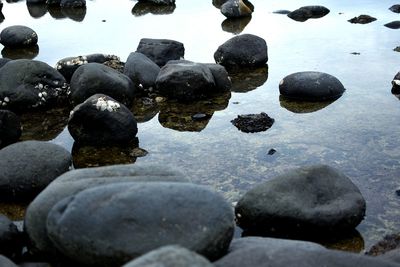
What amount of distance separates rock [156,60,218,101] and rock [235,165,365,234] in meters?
3.26

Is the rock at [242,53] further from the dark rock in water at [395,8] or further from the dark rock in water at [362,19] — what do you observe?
the dark rock in water at [395,8]

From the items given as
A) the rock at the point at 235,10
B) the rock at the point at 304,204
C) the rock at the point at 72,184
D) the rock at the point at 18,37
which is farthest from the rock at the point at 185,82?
the rock at the point at 235,10

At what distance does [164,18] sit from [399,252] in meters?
10.9

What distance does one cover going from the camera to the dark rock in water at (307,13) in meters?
12.9

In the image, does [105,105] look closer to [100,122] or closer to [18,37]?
[100,122]

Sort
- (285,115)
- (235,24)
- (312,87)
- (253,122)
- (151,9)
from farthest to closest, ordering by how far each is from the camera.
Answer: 1. (151,9)
2. (235,24)
3. (312,87)
4. (285,115)
5. (253,122)

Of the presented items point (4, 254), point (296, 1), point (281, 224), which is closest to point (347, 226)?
point (281, 224)

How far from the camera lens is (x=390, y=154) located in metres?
5.91

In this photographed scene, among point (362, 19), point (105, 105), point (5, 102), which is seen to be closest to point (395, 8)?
point (362, 19)

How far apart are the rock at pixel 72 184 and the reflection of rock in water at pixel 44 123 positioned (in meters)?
2.96

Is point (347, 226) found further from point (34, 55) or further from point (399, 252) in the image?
point (34, 55)

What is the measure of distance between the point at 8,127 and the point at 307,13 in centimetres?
868

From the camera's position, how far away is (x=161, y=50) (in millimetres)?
9188

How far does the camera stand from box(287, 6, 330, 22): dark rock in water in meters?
12.9
